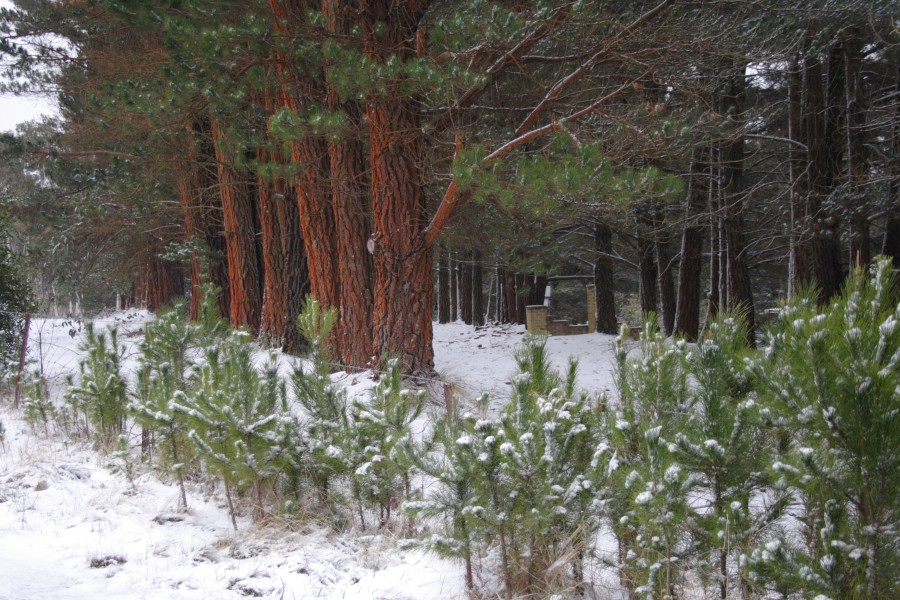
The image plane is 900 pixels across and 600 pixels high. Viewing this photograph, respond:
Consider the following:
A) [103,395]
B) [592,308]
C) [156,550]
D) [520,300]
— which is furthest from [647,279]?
[156,550]

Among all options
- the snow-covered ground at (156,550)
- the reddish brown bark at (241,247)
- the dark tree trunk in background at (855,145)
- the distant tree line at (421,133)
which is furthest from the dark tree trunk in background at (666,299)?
the snow-covered ground at (156,550)

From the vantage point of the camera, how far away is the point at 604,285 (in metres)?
15.7

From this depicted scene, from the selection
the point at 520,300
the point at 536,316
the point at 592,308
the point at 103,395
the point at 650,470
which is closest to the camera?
the point at 650,470

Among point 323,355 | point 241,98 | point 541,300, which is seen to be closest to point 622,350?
point 323,355

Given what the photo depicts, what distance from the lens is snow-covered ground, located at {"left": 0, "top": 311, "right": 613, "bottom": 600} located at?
2.89m

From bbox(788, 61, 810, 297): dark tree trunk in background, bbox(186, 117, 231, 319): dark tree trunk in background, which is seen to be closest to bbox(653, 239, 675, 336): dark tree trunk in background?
bbox(788, 61, 810, 297): dark tree trunk in background

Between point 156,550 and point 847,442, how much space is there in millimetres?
3352

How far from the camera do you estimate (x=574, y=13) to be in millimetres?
5508

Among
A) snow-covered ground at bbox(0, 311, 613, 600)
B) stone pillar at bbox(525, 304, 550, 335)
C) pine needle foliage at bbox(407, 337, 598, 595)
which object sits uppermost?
stone pillar at bbox(525, 304, 550, 335)

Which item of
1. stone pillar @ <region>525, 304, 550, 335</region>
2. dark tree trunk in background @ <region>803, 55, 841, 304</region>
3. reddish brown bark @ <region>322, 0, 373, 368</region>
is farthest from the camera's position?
stone pillar @ <region>525, 304, 550, 335</region>

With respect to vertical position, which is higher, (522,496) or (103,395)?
(103,395)

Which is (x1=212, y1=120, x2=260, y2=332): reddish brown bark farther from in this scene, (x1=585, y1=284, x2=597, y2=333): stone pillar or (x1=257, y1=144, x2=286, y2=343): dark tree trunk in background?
(x1=585, y1=284, x2=597, y2=333): stone pillar

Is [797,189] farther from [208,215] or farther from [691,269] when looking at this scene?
[208,215]

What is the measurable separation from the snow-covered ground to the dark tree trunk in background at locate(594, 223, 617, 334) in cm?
1250
